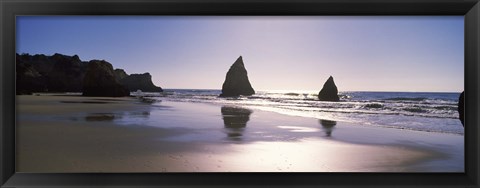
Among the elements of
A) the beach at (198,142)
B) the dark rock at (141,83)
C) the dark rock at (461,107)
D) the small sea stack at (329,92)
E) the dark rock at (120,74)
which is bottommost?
the beach at (198,142)

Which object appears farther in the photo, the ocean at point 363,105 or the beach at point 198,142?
the ocean at point 363,105

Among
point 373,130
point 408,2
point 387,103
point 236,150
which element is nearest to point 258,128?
point 236,150

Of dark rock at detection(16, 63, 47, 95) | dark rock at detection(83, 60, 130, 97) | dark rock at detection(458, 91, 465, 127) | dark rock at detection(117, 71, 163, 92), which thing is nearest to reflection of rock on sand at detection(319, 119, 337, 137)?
dark rock at detection(458, 91, 465, 127)

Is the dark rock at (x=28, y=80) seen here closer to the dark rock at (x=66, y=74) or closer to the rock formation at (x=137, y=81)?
the dark rock at (x=66, y=74)

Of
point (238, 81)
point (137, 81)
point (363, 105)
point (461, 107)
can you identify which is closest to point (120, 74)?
point (137, 81)

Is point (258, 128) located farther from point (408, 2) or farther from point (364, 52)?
point (408, 2)

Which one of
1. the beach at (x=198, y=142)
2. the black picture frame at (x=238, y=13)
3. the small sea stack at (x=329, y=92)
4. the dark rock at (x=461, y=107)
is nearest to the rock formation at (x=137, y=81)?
the beach at (x=198, y=142)
